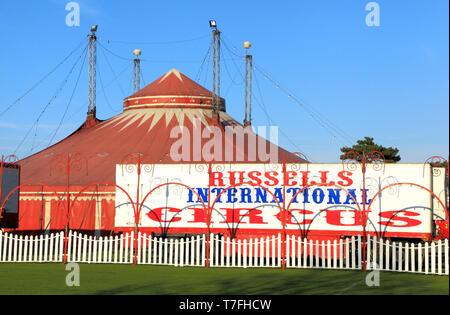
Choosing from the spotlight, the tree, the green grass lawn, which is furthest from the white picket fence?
the tree

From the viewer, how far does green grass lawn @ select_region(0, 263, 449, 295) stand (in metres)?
13.6

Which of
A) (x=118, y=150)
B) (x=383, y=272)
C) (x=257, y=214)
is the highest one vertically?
(x=118, y=150)

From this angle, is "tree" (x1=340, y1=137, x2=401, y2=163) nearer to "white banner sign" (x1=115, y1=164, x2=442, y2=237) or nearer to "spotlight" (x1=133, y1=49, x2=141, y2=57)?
"spotlight" (x1=133, y1=49, x2=141, y2=57)

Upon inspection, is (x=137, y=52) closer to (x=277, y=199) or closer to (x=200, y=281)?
(x=277, y=199)

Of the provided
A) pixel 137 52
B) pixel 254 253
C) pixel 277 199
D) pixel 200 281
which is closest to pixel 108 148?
pixel 137 52

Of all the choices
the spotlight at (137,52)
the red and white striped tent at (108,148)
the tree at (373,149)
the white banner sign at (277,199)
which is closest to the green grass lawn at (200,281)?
the white banner sign at (277,199)

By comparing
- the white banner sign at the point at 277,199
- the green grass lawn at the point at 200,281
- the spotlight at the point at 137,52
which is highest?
the spotlight at the point at 137,52

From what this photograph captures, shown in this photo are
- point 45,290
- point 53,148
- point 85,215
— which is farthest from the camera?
point 53,148

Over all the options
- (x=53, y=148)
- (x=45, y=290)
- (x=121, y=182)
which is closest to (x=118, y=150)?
(x=53, y=148)

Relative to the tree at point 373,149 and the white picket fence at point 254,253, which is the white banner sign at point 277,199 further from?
the tree at point 373,149

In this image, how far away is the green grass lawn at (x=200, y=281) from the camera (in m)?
13.6

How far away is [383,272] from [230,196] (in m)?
6.39
